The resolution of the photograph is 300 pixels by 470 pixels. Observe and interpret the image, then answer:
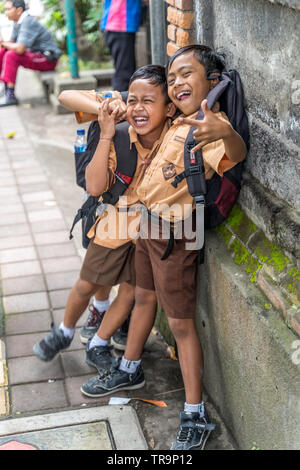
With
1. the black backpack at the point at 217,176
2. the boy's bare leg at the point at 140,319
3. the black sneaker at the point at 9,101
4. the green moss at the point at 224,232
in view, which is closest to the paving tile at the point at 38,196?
the boy's bare leg at the point at 140,319

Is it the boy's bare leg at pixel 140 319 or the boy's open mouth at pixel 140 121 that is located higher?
the boy's open mouth at pixel 140 121

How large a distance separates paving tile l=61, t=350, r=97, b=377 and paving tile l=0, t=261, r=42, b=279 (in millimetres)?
1062

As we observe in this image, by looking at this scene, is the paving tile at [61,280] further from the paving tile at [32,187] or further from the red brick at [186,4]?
the red brick at [186,4]

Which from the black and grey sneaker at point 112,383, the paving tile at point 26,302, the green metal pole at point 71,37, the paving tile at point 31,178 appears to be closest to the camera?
the black and grey sneaker at point 112,383

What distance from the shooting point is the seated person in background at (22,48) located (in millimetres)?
8789

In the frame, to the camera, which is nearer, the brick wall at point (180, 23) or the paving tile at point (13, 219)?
the brick wall at point (180, 23)

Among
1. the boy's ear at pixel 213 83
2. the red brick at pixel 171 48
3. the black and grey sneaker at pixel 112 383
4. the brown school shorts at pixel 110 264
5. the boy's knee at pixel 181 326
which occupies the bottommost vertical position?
the black and grey sneaker at pixel 112 383

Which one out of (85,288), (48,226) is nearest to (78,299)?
(85,288)

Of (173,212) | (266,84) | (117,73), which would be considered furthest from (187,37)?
(117,73)

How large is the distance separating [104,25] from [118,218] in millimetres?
4251

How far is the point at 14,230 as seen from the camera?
18.0 feet

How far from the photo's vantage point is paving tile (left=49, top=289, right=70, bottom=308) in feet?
14.5

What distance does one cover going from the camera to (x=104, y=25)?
702 centimetres

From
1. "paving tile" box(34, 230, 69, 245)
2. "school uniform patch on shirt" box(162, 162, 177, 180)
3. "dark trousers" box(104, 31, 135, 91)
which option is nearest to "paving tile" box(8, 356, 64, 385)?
"school uniform patch on shirt" box(162, 162, 177, 180)
